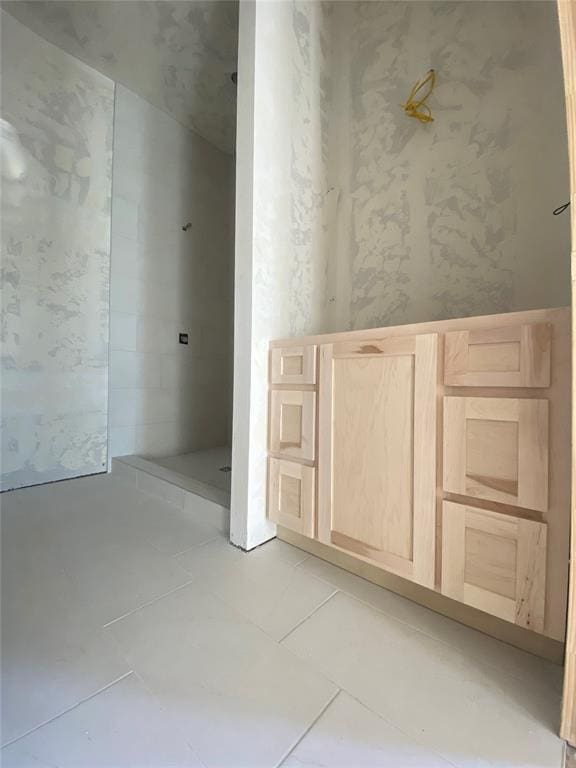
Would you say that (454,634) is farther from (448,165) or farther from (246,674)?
(448,165)

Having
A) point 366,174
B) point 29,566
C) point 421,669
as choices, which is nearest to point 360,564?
point 421,669

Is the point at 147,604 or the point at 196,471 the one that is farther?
the point at 196,471

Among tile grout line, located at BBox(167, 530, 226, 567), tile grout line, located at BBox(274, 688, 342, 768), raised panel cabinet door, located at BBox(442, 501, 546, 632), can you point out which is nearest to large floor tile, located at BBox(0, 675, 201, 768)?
tile grout line, located at BBox(274, 688, 342, 768)

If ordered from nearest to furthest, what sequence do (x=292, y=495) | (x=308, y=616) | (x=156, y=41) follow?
(x=308, y=616) < (x=292, y=495) < (x=156, y=41)

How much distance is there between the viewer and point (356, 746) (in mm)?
573

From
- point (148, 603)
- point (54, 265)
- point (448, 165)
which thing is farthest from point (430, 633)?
point (54, 265)

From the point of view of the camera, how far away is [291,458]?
3.90 ft

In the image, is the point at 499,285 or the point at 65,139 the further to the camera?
the point at 65,139

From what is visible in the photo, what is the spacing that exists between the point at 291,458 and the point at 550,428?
0.78m

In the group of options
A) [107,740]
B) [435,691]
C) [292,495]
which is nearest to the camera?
[107,740]

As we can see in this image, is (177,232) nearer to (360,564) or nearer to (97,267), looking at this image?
(97,267)

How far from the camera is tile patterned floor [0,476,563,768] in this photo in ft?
1.86

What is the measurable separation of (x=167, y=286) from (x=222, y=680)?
2.41 m

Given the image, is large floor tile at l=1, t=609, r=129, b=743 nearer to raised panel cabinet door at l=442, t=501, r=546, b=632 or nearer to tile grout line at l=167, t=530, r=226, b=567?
tile grout line at l=167, t=530, r=226, b=567
